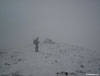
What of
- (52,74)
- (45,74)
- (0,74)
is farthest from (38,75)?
(0,74)

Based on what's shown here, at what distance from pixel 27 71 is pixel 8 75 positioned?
192 cm

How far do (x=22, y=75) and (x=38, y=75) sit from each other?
5.01ft

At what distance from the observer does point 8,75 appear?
9594 mm

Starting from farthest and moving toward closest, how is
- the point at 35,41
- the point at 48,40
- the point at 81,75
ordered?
the point at 48,40 < the point at 35,41 < the point at 81,75

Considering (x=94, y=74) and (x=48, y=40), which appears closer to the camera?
(x=94, y=74)

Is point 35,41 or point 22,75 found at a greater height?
point 35,41

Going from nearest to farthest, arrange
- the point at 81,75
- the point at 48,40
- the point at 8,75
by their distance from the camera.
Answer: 1. the point at 8,75
2. the point at 81,75
3. the point at 48,40

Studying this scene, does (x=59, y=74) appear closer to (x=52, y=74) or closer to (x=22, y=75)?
(x=52, y=74)

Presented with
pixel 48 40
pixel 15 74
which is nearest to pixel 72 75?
pixel 15 74

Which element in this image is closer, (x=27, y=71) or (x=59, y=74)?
(x=59, y=74)

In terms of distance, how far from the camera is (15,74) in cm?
984

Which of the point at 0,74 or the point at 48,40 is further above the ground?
the point at 48,40

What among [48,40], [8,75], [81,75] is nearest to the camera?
[8,75]

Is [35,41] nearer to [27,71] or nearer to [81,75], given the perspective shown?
[27,71]
